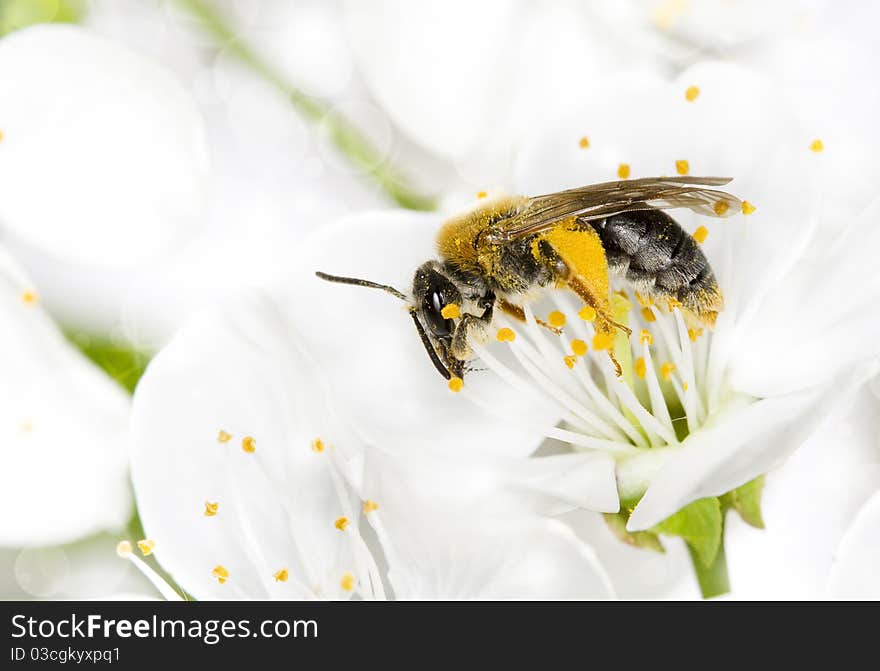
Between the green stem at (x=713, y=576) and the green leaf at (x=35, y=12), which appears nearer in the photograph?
the green stem at (x=713, y=576)

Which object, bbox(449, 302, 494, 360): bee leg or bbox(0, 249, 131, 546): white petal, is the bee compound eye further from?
bbox(0, 249, 131, 546): white petal

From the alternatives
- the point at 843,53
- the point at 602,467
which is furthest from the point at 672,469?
the point at 843,53

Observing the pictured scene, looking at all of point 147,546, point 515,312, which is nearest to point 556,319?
point 515,312

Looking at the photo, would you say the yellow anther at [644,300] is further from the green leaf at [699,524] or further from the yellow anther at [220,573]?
the yellow anther at [220,573]

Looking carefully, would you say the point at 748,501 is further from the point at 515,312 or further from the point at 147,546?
the point at 147,546

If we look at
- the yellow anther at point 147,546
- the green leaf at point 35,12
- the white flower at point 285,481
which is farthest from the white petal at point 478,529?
the green leaf at point 35,12

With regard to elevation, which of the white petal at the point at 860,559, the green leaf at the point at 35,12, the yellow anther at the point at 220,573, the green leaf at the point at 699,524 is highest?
the green leaf at the point at 35,12

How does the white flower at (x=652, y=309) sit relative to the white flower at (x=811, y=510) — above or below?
above

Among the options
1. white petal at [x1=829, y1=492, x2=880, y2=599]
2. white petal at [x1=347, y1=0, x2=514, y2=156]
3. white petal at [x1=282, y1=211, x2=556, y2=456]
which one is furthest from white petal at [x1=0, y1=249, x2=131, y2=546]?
white petal at [x1=829, y1=492, x2=880, y2=599]
